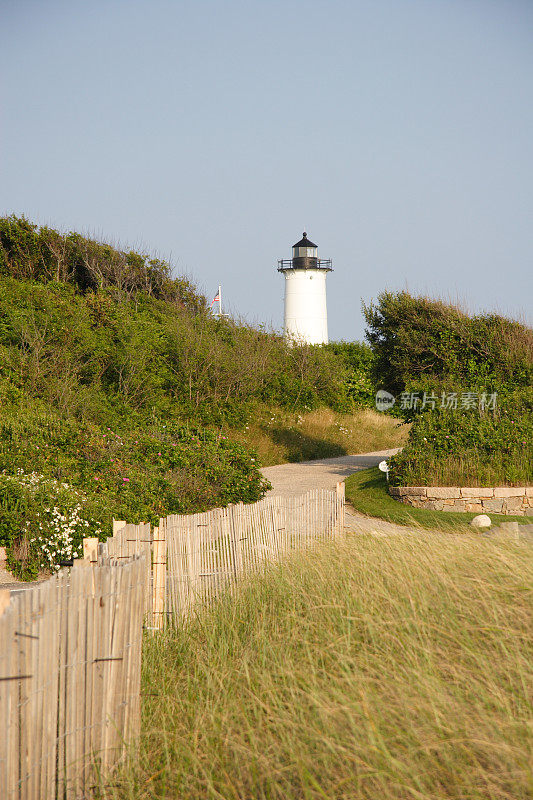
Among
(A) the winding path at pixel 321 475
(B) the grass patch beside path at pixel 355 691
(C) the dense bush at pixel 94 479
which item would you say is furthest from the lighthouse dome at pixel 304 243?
(B) the grass patch beside path at pixel 355 691

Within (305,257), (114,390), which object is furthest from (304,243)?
(114,390)

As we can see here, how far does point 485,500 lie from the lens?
11.9m

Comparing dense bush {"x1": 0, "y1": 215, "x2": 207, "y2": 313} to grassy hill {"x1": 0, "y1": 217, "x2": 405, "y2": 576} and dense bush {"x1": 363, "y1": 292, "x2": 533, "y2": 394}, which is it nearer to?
grassy hill {"x1": 0, "y1": 217, "x2": 405, "y2": 576}

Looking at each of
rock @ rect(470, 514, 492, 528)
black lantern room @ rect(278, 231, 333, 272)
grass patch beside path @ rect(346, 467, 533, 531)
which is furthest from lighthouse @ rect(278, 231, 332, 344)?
rock @ rect(470, 514, 492, 528)

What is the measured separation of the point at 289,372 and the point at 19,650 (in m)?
21.5

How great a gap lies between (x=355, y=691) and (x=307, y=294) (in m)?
31.4

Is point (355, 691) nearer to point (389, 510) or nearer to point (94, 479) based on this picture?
point (94, 479)

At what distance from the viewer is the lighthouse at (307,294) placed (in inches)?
1330

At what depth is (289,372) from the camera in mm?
24000

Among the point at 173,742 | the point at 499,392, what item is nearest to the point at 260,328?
the point at 499,392

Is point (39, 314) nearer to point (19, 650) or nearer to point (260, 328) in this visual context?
point (260, 328)

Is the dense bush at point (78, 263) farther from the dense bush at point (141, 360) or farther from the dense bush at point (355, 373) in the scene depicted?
the dense bush at point (355, 373)

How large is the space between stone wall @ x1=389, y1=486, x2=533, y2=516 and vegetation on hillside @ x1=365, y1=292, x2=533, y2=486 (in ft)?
0.56

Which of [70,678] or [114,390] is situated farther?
[114,390]
